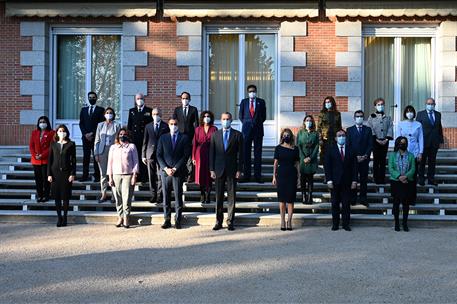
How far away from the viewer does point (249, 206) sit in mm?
12789

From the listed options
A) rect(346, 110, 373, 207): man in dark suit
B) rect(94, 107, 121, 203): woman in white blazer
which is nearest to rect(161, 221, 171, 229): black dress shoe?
rect(94, 107, 121, 203): woman in white blazer

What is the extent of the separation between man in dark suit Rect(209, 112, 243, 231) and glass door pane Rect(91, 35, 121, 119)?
6.36 m

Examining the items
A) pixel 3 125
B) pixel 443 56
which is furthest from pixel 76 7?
pixel 443 56

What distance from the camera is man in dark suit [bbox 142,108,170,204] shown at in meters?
12.8

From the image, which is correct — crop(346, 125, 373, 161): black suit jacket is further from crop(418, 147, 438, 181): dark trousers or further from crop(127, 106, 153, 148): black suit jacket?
crop(127, 106, 153, 148): black suit jacket

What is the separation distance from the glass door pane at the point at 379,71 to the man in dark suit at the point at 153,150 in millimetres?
6858

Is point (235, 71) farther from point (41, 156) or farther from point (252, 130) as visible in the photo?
point (41, 156)

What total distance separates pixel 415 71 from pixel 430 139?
4354 mm

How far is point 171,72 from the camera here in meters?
16.9

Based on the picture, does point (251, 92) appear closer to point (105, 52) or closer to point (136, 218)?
point (136, 218)

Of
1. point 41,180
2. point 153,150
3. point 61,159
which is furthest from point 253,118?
point 41,180

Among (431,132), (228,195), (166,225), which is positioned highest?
(431,132)

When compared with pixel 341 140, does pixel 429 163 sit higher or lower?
Result: lower

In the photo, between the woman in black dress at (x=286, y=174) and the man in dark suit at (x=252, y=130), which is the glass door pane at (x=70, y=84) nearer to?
the man in dark suit at (x=252, y=130)
